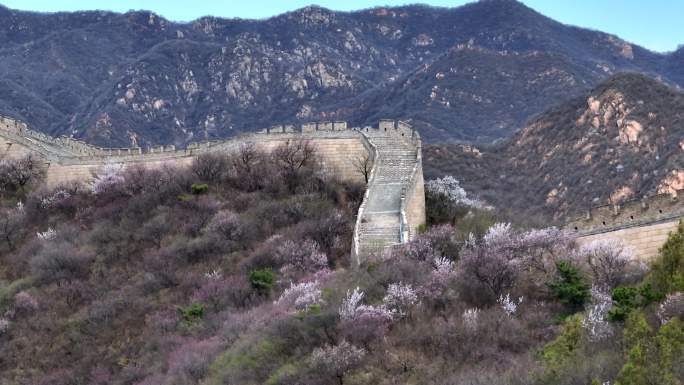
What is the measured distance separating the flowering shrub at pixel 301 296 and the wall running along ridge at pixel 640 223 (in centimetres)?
735

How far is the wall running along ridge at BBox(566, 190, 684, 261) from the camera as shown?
65.4 feet

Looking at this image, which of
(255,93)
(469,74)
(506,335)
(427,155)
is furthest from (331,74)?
(506,335)

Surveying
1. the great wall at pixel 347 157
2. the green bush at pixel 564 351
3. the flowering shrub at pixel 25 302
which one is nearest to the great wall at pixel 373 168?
the great wall at pixel 347 157

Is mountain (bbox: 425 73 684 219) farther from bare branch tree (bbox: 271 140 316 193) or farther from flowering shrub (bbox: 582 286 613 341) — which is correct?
flowering shrub (bbox: 582 286 613 341)

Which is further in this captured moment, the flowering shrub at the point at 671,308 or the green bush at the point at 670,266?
the green bush at the point at 670,266

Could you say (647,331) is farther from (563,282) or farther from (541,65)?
(541,65)

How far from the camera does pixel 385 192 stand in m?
28.1

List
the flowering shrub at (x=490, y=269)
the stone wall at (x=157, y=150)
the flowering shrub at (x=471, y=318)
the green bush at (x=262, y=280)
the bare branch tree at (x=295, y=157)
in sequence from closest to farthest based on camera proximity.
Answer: the flowering shrub at (x=471, y=318) → the flowering shrub at (x=490, y=269) → the green bush at (x=262, y=280) → the bare branch tree at (x=295, y=157) → the stone wall at (x=157, y=150)

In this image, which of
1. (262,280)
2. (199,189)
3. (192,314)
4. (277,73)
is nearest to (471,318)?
(262,280)

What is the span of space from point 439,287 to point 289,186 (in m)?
14.8

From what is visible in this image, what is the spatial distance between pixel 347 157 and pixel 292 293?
41.7 feet

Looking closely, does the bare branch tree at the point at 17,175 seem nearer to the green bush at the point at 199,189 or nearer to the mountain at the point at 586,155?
the green bush at the point at 199,189

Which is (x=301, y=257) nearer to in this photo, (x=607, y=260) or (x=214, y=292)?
(x=214, y=292)

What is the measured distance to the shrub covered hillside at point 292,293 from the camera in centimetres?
1427
